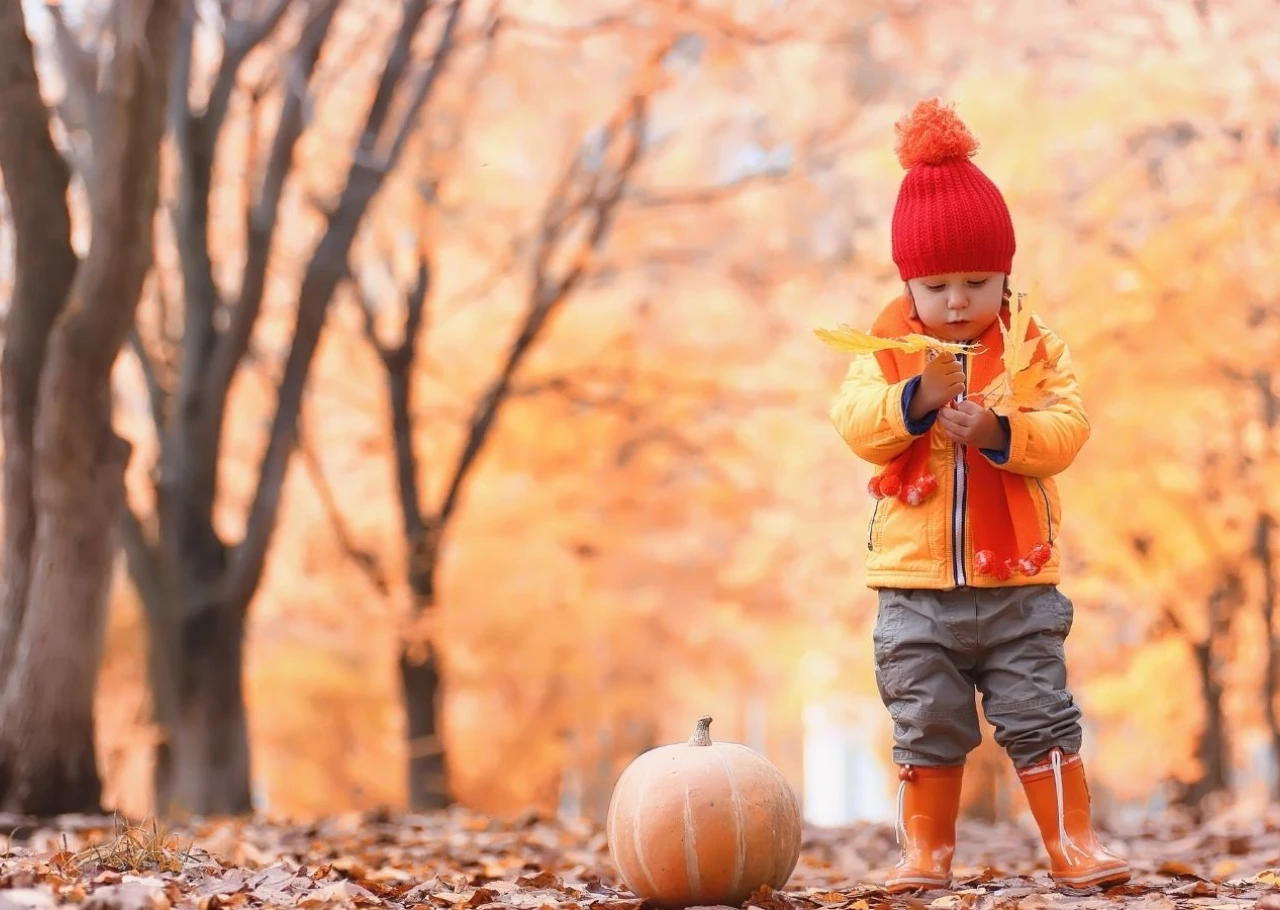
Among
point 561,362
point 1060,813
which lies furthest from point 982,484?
point 561,362

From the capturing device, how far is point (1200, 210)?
26.8ft

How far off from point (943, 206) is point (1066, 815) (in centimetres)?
148

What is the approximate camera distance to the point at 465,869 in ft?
14.6

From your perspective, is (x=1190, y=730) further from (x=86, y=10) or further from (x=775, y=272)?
(x=86, y=10)

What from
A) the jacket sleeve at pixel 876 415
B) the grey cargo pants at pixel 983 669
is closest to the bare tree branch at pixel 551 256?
the jacket sleeve at pixel 876 415

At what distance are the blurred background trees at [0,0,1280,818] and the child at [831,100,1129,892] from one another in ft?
10.6

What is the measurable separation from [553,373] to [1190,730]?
23.6 feet

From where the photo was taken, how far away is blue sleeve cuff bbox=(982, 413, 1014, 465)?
135 inches

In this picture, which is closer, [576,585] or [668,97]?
[668,97]

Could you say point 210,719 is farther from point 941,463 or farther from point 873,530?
point 941,463

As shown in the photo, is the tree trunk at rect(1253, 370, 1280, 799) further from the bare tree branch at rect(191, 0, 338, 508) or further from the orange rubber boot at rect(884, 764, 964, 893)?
the orange rubber boot at rect(884, 764, 964, 893)

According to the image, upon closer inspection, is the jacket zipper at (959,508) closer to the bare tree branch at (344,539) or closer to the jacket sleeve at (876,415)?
the jacket sleeve at (876,415)

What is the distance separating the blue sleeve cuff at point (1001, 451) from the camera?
3.43 metres

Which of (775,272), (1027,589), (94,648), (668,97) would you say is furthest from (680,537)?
(1027,589)
